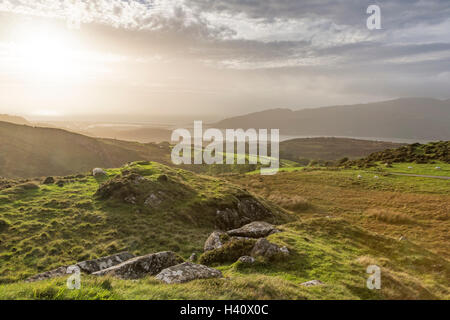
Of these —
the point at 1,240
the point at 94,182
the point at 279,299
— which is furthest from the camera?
the point at 94,182

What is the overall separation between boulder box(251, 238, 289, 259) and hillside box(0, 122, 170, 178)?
10404cm

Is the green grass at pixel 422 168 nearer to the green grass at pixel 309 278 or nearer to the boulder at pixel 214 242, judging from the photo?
the green grass at pixel 309 278

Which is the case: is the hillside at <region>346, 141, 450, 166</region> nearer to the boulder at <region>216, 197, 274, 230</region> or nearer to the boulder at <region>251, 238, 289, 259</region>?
the boulder at <region>216, 197, 274, 230</region>

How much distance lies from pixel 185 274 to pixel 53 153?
12904 centimetres

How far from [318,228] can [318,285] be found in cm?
1061

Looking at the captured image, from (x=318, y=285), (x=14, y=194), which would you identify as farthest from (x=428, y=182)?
(x=14, y=194)

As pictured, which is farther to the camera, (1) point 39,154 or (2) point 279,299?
(1) point 39,154

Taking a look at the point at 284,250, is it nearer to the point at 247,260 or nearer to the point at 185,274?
the point at 247,260

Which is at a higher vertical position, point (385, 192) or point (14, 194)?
point (14, 194)

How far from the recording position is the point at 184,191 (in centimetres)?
2708

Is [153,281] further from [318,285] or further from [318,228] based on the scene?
[318,228]

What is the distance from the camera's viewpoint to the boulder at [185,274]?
344 inches

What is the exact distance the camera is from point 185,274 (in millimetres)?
9031

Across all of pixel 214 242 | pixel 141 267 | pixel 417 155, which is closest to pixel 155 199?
pixel 214 242
